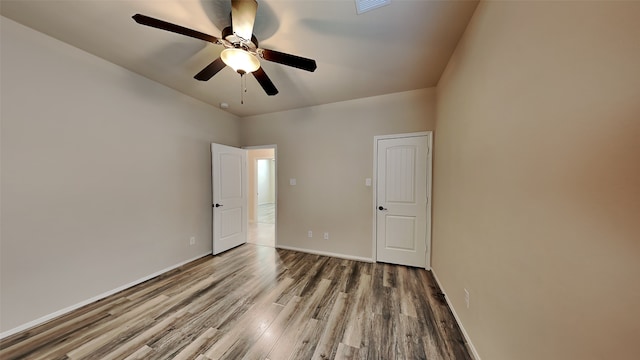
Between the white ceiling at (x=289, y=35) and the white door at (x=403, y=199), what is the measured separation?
0.88m

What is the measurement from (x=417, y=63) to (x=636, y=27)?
74.2 inches

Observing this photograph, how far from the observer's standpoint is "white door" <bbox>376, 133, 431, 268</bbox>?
2852 mm

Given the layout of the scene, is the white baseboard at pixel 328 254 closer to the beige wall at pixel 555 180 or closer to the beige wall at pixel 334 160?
the beige wall at pixel 334 160

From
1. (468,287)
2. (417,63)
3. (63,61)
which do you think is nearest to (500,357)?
(468,287)

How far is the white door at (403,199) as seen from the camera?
285 centimetres

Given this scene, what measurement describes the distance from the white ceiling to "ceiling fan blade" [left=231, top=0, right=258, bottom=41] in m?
0.17

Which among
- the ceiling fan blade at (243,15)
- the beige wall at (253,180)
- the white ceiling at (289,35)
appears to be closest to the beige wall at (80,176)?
the white ceiling at (289,35)

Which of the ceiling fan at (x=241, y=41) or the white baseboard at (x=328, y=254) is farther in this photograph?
the white baseboard at (x=328, y=254)

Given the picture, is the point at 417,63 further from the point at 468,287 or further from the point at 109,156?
the point at 109,156

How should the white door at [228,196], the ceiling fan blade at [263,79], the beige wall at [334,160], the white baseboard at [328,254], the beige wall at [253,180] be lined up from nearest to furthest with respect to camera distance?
the ceiling fan blade at [263,79] → the beige wall at [334,160] → the white baseboard at [328,254] → the white door at [228,196] → the beige wall at [253,180]

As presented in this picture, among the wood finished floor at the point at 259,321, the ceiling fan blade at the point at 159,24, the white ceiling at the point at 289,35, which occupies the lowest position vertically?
the wood finished floor at the point at 259,321

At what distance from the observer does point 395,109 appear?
116 inches

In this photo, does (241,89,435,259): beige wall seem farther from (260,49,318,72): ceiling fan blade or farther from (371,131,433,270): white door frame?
(260,49,318,72): ceiling fan blade

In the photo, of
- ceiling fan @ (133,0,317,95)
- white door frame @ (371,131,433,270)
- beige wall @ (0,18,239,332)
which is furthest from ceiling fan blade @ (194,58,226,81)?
white door frame @ (371,131,433,270)
